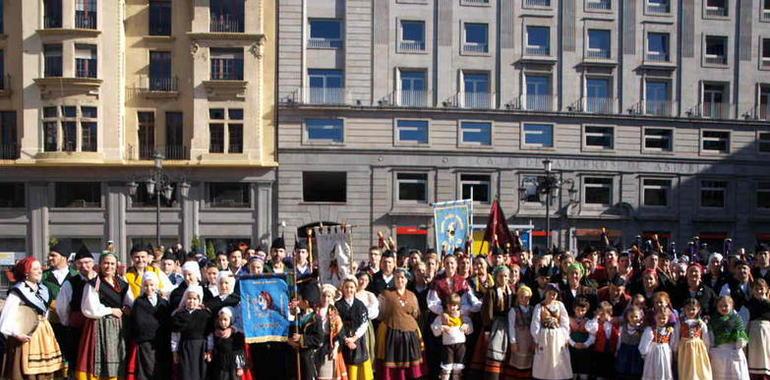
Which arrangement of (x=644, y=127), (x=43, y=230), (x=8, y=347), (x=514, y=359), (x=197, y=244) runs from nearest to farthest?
(x=8, y=347), (x=514, y=359), (x=197, y=244), (x=43, y=230), (x=644, y=127)

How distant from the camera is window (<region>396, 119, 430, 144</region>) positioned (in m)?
30.8

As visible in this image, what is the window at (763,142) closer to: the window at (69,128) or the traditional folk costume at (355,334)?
the traditional folk costume at (355,334)

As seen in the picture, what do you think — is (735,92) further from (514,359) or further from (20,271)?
(20,271)

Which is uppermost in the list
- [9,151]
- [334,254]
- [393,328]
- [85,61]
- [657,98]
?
[85,61]

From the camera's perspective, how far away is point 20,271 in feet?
26.1

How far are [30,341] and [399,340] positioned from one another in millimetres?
5104

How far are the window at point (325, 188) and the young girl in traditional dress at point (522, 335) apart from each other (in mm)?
22858

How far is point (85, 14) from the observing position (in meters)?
29.5

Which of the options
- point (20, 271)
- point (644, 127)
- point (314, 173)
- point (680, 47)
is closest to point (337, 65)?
point (314, 173)

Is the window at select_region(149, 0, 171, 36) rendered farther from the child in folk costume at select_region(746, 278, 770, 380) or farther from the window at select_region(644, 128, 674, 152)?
the child in folk costume at select_region(746, 278, 770, 380)

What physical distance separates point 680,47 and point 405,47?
620 inches

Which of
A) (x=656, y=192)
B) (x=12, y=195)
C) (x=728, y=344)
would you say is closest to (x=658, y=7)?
(x=656, y=192)

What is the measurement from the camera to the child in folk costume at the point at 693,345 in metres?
7.81

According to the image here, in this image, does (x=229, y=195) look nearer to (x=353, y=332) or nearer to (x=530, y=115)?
(x=530, y=115)
